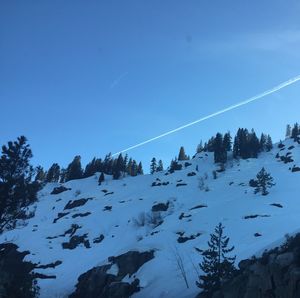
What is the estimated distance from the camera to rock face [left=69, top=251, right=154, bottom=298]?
50.2 m

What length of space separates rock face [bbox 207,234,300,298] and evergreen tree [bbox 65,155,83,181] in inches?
4783

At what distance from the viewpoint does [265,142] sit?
140m

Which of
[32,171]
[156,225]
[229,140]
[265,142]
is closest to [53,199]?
[156,225]

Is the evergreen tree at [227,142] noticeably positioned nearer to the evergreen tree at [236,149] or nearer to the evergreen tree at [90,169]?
the evergreen tree at [236,149]

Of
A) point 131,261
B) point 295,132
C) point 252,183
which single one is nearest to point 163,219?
point 252,183

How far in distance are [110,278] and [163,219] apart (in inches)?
1148

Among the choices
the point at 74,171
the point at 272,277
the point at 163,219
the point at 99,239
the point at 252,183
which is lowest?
the point at 272,277

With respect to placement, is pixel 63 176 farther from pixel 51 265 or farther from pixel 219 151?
pixel 51 265

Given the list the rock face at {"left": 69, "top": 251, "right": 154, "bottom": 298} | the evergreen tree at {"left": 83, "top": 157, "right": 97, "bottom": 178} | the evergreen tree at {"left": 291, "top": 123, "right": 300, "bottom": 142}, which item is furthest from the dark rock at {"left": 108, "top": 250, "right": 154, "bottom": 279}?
the evergreen tree at {"left": 291, "top": 123, "right": 300, "bottom": 142}

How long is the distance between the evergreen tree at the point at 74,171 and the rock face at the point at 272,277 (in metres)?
121

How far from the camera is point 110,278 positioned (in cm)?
5447

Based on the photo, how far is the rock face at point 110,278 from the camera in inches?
1975

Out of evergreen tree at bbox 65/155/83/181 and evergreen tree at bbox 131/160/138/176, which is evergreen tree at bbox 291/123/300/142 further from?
evergreen tree at bbox 65/155/83/181

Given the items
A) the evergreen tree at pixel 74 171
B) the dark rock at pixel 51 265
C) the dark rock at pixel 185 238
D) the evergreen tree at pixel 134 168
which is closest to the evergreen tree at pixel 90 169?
the evergreen tree at pixel 74 171
